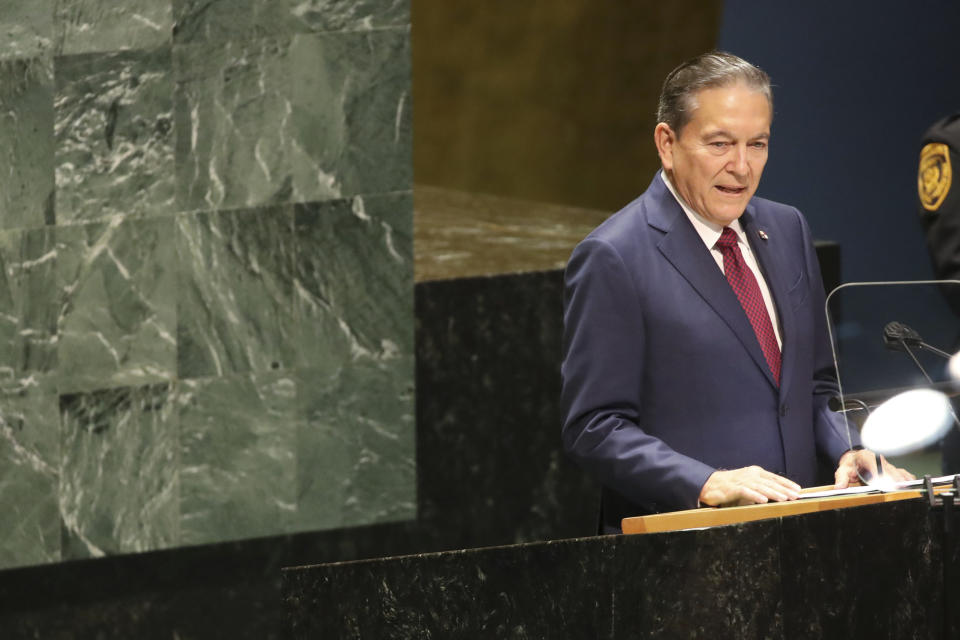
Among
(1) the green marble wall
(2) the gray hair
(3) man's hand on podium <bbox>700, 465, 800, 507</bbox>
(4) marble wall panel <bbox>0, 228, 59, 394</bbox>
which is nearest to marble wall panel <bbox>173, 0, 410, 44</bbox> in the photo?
(1) the green marble wall

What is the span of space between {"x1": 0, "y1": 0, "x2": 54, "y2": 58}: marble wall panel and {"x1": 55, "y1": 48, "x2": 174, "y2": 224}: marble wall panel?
0.08m

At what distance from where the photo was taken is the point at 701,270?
265 cm

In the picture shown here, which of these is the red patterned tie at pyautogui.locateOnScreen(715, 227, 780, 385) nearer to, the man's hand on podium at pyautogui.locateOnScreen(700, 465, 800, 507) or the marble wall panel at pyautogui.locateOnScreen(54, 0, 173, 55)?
the man's hand on podium at pyautogui.locateOnScreen(700, 465, 800, 507)

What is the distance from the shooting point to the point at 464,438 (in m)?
4.98

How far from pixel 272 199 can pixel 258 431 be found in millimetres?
664

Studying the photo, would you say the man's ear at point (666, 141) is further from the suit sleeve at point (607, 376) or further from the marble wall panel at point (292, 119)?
the marble wall panel at point (292, 119)

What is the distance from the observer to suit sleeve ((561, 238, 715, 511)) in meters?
2.55

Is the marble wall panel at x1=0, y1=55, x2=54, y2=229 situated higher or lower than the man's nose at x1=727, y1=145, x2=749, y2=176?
higher

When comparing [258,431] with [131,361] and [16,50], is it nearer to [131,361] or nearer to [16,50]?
[131,361]

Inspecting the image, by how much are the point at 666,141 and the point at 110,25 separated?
7.09 ft

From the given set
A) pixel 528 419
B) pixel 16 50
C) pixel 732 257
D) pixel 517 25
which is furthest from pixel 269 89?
pixel 517 25

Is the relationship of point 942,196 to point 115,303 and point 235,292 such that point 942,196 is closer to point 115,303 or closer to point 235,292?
point 235,292

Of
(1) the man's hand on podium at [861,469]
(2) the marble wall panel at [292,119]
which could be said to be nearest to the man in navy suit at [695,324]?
(1) the man's hand on podium at [861,469]

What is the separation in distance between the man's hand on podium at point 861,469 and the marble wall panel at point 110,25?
2.54 meters
